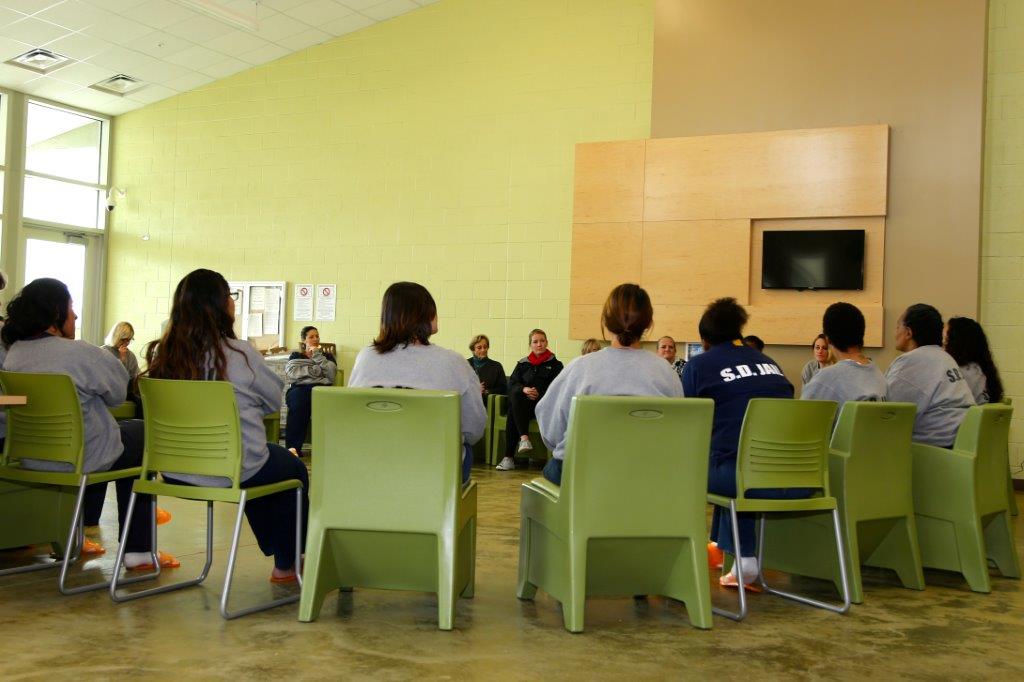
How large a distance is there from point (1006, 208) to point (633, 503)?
18.4 feet

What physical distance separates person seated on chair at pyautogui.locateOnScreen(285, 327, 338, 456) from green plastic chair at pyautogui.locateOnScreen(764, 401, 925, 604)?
4.40 metres

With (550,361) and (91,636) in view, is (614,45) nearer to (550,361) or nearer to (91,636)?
(550,361)

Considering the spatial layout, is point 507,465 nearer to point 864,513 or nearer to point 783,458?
point 864,513

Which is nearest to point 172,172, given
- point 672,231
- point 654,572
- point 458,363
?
point 672,231

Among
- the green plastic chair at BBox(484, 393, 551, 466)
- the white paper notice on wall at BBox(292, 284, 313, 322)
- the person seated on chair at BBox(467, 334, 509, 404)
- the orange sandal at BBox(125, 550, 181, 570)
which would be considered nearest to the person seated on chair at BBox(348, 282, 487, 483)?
the orange sandal at BBox(125, 550, 181, 570)

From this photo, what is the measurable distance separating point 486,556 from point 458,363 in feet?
3.91

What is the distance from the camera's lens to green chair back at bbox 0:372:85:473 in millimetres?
3262

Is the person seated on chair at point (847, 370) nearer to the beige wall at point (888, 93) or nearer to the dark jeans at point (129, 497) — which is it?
the dark jeans at point (129, 497)

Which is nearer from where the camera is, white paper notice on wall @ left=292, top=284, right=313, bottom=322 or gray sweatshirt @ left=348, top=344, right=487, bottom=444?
gray sweatshirt @ left=348, top=344, right=487, bottom=444

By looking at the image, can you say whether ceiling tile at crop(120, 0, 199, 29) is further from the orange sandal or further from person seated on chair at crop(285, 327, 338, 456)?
the orange sandal

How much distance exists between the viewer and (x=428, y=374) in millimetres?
3109

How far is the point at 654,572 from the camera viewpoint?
295 centimetres

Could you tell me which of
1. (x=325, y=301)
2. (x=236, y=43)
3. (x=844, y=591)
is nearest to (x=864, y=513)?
(x=844, y=591)

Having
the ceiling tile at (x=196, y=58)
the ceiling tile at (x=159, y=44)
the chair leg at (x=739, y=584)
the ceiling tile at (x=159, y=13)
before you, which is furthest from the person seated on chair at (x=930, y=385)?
the ceiling tile at (x=196, y=58)
